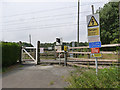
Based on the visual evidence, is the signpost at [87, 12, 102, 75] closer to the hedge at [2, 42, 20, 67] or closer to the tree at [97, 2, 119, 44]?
the hedge at [2, 42, 20, 67]

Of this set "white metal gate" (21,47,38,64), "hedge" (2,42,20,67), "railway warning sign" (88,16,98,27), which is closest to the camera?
"railway warning sign" (88,16,98,27)

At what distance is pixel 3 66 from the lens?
612cm

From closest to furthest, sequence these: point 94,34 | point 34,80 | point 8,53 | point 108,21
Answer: point 94,34 < point 34,80 < point 8,53 < point 108,21

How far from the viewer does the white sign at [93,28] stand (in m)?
3.61

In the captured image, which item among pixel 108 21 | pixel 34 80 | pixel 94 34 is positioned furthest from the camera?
pixel 108 21

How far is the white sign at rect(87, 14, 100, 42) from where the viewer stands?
3.61 m

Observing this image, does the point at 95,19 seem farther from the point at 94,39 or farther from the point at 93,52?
the point at 93,52

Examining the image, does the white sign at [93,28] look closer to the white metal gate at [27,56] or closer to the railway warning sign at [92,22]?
the railway warning sign at [92,22]

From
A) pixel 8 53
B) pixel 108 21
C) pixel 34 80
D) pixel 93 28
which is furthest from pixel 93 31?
pixel 108 21

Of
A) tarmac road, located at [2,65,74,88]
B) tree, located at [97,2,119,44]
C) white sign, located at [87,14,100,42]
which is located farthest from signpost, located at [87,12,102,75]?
tree, located at [97,2,119,44]

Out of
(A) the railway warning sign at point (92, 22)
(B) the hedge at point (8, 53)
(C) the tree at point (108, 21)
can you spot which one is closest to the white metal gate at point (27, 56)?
(B) the hedge at point (8, 53)

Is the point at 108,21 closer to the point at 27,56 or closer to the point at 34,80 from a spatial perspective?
the point at 27,56

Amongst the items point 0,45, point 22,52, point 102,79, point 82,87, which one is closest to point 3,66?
point 0,45

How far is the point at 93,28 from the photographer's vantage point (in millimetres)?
3711
